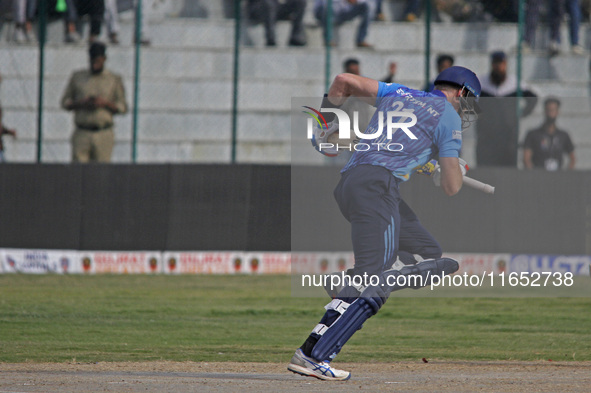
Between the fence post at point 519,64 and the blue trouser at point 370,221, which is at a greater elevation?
the fence post at point 519,64

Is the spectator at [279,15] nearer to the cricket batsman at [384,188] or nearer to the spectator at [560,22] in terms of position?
the spectator at [560,22]

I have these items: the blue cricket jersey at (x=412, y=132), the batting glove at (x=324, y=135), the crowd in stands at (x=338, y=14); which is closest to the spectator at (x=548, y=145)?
the crowd in stands at (x=338, y=14)

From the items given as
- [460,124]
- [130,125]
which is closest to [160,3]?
[130,125]

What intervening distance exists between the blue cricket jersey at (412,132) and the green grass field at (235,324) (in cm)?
251

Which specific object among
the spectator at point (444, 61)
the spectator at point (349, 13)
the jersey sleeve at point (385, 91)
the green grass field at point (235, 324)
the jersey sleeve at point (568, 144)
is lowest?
the green grass field at point (235, 324)

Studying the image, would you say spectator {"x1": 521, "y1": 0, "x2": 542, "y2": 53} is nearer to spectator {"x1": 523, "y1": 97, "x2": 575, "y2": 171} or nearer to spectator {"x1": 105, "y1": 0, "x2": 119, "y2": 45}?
spectator {"x1": 523, "y1": 97, "x2": 575, "y2": 171}

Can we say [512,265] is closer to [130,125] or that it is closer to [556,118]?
[556,118]

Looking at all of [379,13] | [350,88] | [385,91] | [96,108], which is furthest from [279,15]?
[350,88]

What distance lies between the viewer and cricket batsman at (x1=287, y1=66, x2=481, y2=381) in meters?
6.89

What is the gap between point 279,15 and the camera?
17.8m

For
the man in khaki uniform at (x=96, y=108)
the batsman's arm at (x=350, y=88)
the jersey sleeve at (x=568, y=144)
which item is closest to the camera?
the batsman's arm at (x=350, y=88)

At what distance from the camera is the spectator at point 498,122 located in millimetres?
16016

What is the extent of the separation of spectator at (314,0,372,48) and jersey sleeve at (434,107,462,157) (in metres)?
10.7

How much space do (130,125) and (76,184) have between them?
5.22ft
